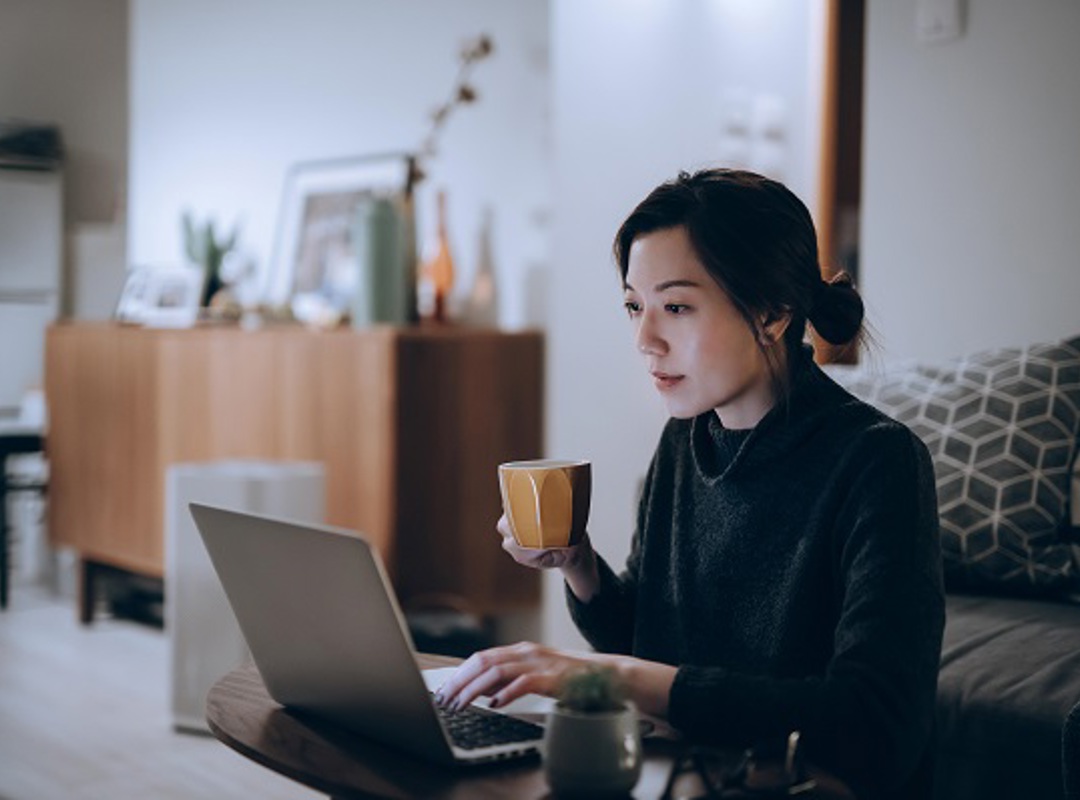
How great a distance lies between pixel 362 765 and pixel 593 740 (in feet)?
0.72

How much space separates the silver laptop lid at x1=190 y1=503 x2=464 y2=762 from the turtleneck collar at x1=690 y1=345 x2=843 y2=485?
376 millimetres

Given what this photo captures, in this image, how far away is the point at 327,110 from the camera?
4.45m

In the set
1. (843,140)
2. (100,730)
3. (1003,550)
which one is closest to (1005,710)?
(1003,550)

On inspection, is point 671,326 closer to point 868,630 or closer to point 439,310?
point 868,630

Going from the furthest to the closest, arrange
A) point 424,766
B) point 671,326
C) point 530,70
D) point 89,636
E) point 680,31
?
point 89,636, point 530,70, point 680,31, point 671,326, point 424,766

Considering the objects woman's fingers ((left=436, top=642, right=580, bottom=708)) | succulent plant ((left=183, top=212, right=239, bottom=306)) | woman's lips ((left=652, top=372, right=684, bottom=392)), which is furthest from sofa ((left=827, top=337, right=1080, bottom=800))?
succulent plant ((left=183, top=212, right=239, bottom=306))

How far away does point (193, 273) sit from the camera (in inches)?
179

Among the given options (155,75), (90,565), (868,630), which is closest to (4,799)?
(90,565)

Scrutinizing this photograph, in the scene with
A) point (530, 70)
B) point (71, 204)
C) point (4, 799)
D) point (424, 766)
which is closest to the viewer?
point (424, 766)

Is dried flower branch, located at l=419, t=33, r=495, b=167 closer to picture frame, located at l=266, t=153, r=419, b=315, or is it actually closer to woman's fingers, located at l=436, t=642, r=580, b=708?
picture frame, located at l=266, t=153, r=419, b=315

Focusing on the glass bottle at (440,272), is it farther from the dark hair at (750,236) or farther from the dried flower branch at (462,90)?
the dark hair at (750,236)

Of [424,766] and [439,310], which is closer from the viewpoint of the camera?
[424,766]

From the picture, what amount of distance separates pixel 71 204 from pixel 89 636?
2.39 meters

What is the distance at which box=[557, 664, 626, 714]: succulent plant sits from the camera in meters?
0.93
